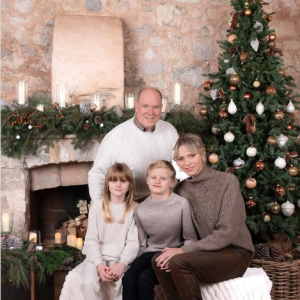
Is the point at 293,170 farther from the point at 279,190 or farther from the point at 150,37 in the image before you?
the point at 150,37

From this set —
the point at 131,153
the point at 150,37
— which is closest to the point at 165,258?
the point at 131,153

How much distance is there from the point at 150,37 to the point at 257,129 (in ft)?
4.61

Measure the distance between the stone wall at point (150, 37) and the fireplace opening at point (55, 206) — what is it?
2.99 ft

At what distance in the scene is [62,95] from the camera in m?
4.02

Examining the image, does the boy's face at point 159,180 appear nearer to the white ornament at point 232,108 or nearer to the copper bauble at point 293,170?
the white ornament at point 232,108

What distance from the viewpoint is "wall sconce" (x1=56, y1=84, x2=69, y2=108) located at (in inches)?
158

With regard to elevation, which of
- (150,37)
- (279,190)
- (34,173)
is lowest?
(279,190)

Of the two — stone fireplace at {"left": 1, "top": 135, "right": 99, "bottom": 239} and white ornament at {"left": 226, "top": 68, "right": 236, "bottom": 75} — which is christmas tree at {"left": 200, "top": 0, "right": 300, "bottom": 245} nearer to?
A: white ornament at {"left": 226, "top": 68, "right": 236, "bottom": 75}

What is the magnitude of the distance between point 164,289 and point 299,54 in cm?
291

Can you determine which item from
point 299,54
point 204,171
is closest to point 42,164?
point 204,171

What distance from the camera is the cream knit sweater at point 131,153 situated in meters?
3.13

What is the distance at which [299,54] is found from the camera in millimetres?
4660

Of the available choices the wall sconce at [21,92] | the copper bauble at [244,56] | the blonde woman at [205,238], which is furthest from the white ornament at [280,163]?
the wall sconce at [21,92]

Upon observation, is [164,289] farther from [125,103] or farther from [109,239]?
[125,103]
